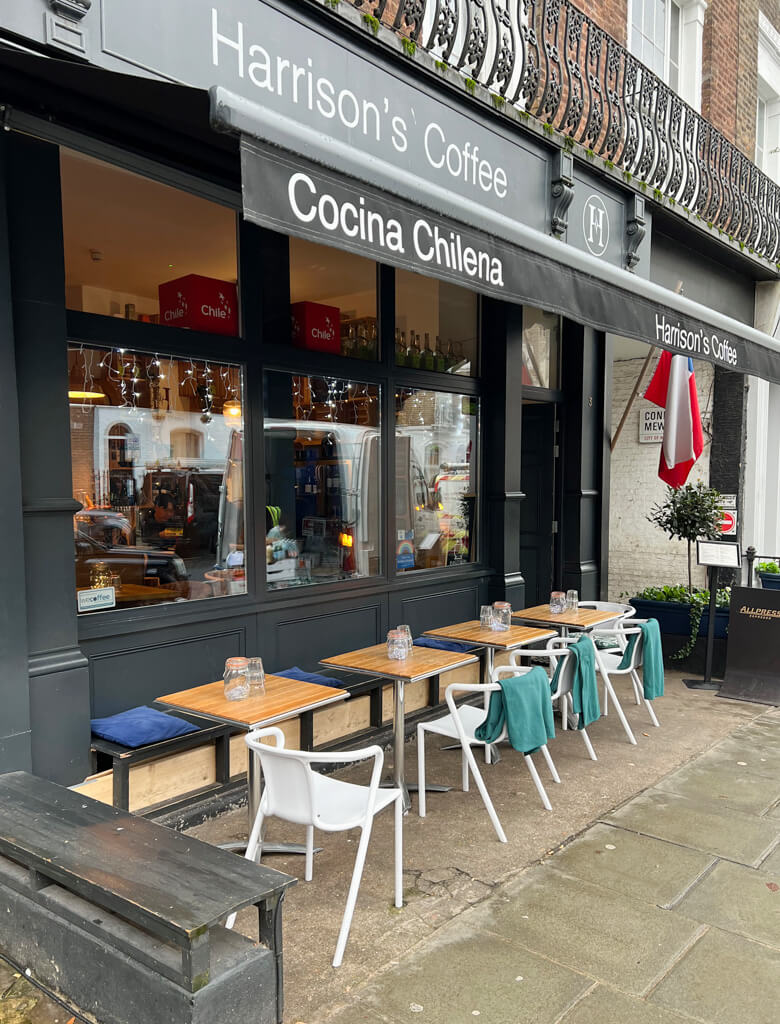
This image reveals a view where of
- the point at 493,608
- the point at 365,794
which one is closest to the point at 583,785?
the point at 493,608

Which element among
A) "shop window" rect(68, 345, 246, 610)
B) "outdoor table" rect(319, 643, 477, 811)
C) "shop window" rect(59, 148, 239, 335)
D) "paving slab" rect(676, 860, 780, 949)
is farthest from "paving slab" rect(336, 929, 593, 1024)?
"shop window" rect(59, 148, 239, 335)

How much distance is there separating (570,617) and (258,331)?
315cm

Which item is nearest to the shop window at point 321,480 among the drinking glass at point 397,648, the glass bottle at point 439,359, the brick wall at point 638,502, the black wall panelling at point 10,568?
the glass bottle at point 439,359

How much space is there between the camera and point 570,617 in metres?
5.72

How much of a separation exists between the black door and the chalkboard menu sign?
6.32ft

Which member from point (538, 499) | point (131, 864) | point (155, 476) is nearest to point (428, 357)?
point (538, 499)

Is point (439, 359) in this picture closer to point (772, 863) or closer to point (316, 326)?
point (316, 326)

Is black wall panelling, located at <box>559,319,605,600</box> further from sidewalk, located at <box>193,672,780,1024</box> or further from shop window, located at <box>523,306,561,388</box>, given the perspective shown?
sidewalk, located at <box>193,672,780,1024</box>

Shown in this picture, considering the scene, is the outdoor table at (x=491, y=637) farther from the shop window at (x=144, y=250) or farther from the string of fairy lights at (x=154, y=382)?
the shop window at (x=144, y=250)

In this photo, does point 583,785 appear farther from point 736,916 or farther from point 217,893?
point 217,893

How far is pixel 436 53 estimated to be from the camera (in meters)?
4.65

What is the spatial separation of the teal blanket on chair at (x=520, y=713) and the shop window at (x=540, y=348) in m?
4.19

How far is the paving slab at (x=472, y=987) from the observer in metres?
2.54

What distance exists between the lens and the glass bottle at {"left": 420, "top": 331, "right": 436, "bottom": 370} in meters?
6.35
